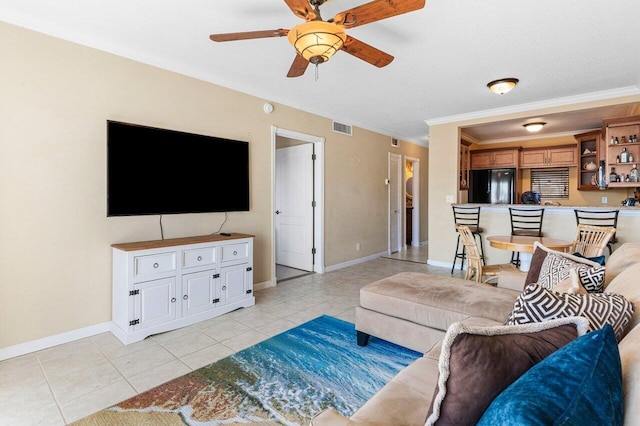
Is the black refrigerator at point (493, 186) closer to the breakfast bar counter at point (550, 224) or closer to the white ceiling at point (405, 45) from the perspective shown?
the breakfast bar counter at point (550, 224)

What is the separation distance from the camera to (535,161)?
23.3ft

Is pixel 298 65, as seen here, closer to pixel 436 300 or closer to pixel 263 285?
pixel 436 300

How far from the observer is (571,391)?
24.6 inches

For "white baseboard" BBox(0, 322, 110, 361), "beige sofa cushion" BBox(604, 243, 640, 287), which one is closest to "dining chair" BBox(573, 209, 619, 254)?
"beige sofa cushion" BBox(604, 243, 640, 287)

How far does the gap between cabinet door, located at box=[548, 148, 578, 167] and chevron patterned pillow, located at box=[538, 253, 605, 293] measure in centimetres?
613

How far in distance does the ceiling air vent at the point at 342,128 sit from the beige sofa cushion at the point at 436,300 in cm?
343

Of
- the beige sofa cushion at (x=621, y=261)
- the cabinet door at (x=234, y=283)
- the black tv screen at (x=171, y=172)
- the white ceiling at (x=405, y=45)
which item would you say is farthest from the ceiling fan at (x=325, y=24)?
the cabinet door at (x=234, y=283)

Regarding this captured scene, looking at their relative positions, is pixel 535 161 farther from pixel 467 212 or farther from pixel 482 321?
pixel 482 321

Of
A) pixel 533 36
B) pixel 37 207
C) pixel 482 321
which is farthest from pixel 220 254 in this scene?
pixel 533 36

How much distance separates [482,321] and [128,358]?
2.57 meters

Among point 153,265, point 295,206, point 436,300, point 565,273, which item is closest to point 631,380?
point 565,273

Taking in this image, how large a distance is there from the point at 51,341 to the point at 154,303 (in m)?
0.85

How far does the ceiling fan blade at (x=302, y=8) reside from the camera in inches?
73.5

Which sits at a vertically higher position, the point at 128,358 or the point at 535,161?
the point at 535,161
